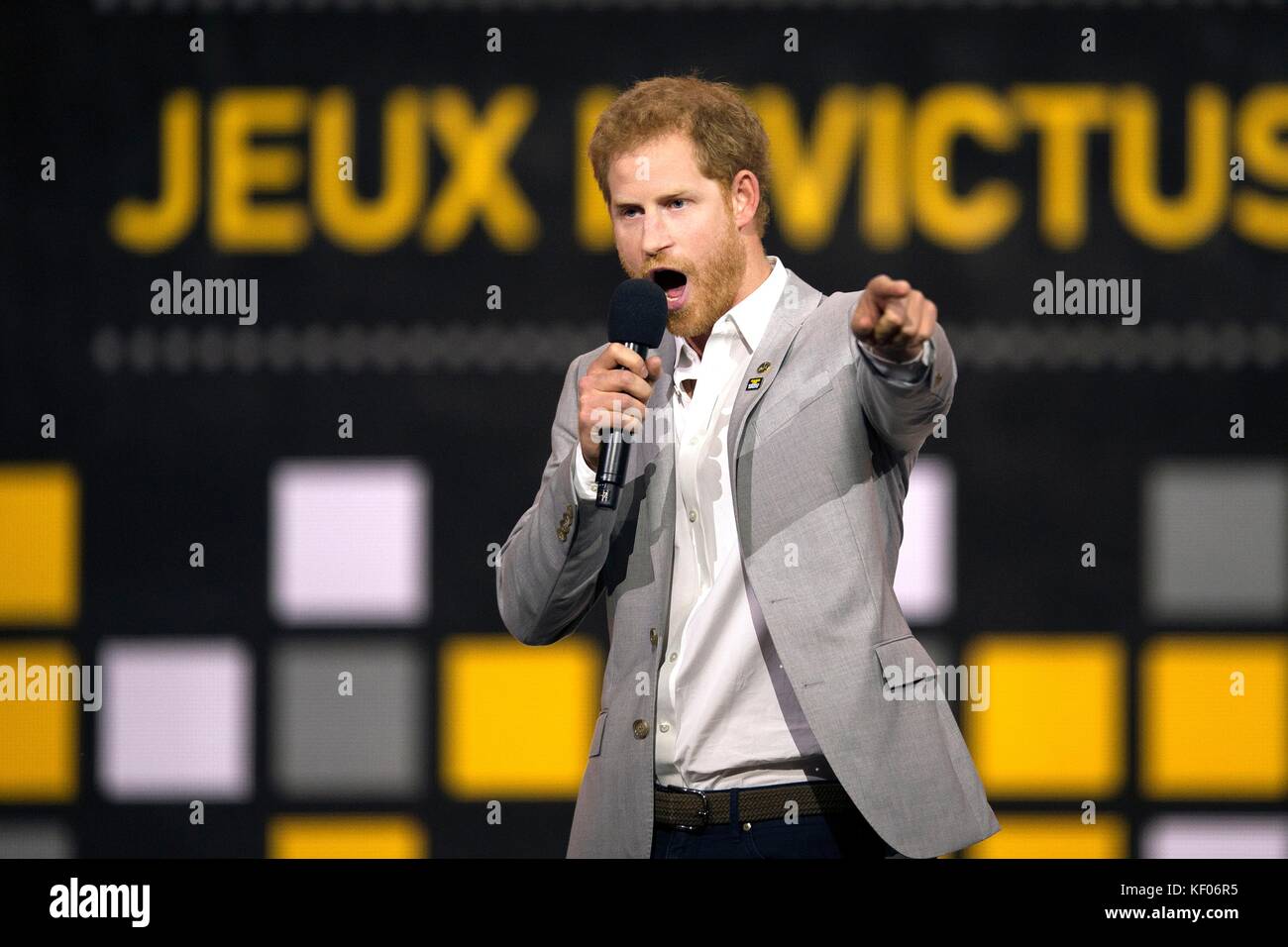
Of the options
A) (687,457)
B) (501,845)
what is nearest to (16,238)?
(501,845)

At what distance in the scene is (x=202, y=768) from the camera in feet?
11.8

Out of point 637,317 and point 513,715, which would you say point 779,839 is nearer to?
point 637,317

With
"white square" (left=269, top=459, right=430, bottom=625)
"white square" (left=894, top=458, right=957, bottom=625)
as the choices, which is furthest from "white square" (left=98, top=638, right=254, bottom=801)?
"white square" (left=894, top=458, right=957, bottom=625)

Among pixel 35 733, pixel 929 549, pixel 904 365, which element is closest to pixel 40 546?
pixel 35 733

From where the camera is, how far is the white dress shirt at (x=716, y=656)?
1.86 metres

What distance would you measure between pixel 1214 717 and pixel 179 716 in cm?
245

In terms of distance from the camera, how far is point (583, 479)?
1.95 meters

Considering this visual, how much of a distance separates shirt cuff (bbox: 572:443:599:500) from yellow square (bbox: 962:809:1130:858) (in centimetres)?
194

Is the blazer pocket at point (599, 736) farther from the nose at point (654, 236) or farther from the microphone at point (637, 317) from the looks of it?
the nose at point (654, 236)

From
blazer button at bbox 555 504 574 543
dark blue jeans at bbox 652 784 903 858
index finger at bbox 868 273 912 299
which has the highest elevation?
index finger at bbox 868 273 912 299

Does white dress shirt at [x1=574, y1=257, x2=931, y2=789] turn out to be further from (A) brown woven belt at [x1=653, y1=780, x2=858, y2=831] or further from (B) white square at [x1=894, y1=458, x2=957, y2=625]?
(B) white square at [x1=894, y1=458, x2=957, y2=625]

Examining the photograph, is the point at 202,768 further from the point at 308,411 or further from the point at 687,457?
the point at 687,457

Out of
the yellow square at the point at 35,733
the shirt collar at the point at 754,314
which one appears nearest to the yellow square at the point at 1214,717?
the shirt collar at the point at 754,314

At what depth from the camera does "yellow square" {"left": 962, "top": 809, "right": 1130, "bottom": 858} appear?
3.49m
